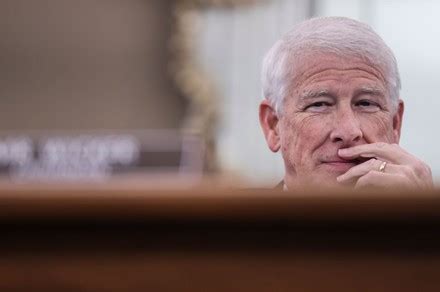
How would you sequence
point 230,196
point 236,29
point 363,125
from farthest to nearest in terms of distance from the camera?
point 236,29, point 363,125, point 230,196

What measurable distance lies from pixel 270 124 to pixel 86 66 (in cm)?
272

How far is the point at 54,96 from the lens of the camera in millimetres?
3482

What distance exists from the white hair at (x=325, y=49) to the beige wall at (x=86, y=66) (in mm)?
2644

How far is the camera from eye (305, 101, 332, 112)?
0.76 metres

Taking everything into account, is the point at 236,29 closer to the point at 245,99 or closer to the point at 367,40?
the point at 245,99

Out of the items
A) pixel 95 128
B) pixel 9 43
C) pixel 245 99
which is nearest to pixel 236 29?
pixel 245 99

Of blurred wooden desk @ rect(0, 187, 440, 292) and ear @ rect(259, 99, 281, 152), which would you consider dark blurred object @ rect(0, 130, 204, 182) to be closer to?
ear @ rect(259, 99, 281, 152)

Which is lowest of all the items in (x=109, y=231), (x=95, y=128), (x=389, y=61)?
(x=95, y=128)

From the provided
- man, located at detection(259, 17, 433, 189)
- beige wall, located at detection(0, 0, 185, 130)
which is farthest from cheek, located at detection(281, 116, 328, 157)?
beige wall, located at detection(0, 0, 185, 130)

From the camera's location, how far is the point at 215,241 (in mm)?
488

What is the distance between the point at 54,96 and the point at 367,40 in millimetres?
2835

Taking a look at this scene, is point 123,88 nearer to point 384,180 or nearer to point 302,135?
point 302,135

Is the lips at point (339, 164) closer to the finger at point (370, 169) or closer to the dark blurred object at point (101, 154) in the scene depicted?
the finger at point (370, 169)

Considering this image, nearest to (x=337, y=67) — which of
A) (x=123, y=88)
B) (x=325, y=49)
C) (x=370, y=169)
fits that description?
(x=325, y=49)
